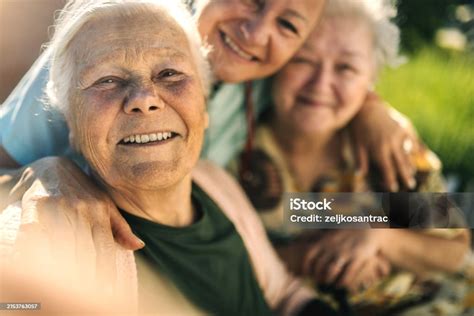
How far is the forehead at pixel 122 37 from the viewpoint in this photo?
7.60 feet

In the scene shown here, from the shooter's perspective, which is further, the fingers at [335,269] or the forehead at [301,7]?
the fingers at [335,269]

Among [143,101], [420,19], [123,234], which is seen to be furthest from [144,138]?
[420,19]

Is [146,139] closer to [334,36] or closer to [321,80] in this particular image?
[321,80]

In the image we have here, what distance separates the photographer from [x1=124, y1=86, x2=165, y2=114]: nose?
228 centimetres

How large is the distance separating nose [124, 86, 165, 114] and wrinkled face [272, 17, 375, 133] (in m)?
0.54

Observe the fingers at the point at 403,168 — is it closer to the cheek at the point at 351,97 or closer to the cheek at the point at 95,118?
the cheek at the point at 351,97

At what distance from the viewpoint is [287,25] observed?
2484mm

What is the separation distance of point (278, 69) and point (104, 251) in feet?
3.33

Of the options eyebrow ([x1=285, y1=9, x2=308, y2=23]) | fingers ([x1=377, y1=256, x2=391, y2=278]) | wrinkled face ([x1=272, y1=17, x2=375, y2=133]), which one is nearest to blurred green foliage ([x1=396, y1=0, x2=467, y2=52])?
wrinkled face ([x1=272, y1=17, x2=375, y2=133])

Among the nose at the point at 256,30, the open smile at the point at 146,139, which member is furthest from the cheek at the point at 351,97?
the open smile at the point at 146,139

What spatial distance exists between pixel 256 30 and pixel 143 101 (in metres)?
0.56

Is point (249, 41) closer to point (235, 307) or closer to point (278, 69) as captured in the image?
point (278, 69)

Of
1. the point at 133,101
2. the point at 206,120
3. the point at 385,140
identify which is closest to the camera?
the point at 133,101

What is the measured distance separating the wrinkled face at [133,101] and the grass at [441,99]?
875mm
